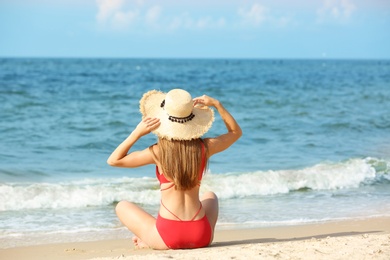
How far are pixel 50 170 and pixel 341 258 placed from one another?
6066mm

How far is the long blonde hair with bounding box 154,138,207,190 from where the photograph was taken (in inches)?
175

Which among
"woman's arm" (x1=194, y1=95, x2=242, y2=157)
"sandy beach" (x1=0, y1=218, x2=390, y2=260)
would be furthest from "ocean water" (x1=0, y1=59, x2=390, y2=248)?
"woman's arm" (x1=194, y1=95, x2=242, y2=157)

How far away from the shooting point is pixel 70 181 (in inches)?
347

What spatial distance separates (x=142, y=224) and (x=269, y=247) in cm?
98

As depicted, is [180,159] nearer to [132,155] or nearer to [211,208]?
[132,155]

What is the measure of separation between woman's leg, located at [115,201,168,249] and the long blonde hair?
18.8 inches

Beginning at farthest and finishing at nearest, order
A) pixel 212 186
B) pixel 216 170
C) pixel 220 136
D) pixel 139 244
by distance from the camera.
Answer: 1. pixel 216 170
2. pixel 212 186
3. pixel 139 244
4. pixel 220 136

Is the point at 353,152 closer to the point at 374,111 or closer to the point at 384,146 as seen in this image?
the point at 384,146

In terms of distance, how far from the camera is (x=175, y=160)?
445 centimetres

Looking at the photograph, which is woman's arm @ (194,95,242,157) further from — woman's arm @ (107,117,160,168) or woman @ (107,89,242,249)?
woman's arm @ (107,117,160,168)

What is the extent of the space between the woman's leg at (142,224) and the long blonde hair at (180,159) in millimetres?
477

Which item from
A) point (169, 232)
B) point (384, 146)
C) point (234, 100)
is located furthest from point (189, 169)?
point (234, 100)

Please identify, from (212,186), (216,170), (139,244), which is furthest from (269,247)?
(216,170)

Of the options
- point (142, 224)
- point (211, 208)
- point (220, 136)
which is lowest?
point (142, 224)
